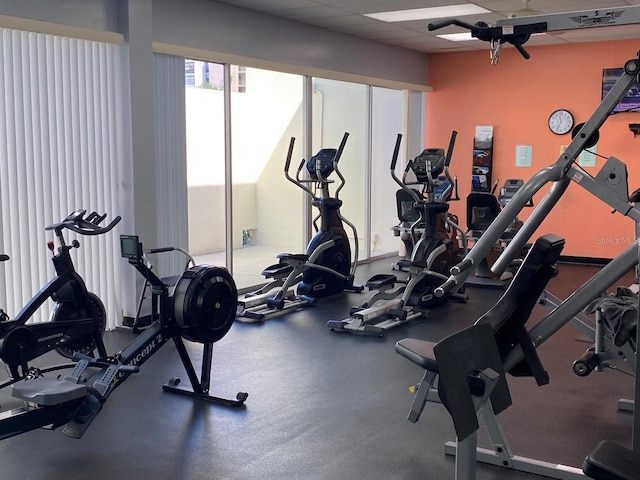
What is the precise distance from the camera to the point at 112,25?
544 centimetres

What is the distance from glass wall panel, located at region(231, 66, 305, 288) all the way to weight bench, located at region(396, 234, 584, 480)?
4.60 meters

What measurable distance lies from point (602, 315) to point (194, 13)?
4.37 meters

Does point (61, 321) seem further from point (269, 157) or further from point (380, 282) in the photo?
point (269, 157)

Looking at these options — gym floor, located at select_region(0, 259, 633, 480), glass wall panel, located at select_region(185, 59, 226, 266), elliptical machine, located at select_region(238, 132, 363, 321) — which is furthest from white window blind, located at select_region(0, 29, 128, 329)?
elliptical machine, located at select_region(238, 132, 363, 321)

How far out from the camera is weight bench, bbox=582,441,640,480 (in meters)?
1.83

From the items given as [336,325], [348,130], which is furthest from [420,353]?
[348,130]

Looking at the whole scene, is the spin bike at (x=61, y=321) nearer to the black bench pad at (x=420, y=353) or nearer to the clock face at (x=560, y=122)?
the black bench pad at (x=420, y=353)

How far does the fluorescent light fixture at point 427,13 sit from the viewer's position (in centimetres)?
662

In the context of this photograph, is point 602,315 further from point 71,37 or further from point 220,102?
point 220,102

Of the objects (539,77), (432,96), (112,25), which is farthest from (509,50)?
(112,25)

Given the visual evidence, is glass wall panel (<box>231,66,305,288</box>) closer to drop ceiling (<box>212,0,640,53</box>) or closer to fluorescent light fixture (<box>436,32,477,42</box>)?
drop ceiling (<box>212,0,640,53</box>)

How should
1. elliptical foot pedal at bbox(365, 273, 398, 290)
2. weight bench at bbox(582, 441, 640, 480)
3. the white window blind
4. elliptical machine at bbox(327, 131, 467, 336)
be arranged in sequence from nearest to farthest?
weight bench at bbox(582, 441, 640, 480) → the white window blind → elliptical machine at bbox(327, 131, 467, 336) → elliptical foot pedal at bbox(365, 273, 398, 290)

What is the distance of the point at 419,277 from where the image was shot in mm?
6148

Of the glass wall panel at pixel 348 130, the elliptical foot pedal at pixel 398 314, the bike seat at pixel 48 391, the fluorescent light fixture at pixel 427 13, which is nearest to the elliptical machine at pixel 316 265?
the elliptical foot pedal at pixel 398 314
